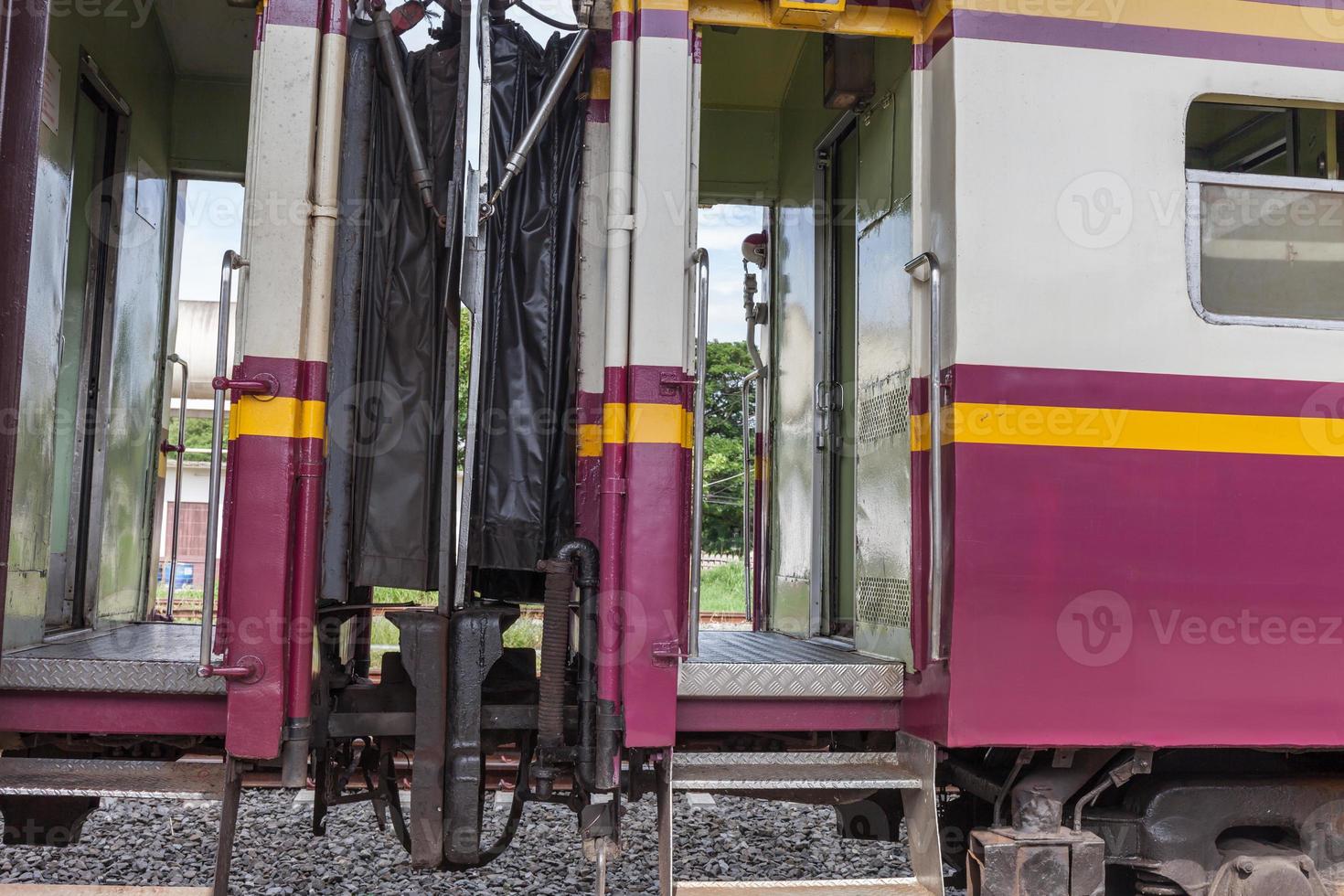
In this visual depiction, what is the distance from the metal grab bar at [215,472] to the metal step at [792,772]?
1.43 meters

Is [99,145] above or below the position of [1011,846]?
above

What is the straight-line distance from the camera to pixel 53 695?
333 cm

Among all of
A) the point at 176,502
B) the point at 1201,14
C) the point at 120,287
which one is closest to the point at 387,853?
the point at 176,502

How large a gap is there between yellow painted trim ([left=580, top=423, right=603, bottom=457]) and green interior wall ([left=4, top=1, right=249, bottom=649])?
2044 millimetres

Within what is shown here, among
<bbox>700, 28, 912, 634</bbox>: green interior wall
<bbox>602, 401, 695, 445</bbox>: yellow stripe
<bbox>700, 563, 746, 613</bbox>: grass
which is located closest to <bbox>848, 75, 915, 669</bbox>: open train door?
<bbox>700, 28, 912, 634</bbox>: green interior wall

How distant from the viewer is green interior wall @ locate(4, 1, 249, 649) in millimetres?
4031

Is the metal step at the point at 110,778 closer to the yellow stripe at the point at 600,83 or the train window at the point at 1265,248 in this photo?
the yellow stripe at the point at 600,83

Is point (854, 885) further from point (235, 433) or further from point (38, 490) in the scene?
point (38, 490)

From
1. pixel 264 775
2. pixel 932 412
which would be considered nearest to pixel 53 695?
pixel 264 775

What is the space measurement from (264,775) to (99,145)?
3.03 metres

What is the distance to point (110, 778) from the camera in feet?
10.7

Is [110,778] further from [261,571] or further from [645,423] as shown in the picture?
[645,423]

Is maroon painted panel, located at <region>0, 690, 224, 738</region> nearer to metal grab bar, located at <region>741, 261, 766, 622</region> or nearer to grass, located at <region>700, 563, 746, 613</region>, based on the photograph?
metal grab bar, located at <region>741, 261, 766, 622</region>

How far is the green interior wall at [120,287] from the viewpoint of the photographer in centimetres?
403
